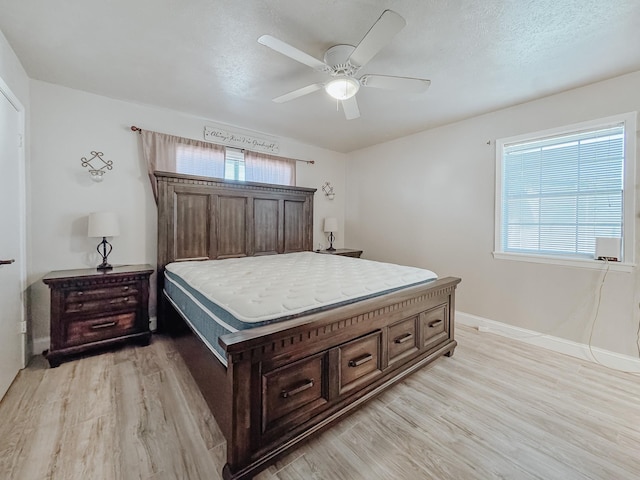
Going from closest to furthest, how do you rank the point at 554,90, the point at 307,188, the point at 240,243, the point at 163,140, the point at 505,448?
the point at 505,448
the point at 554,90
the point at 163,140
the point at 240,243
the point at 307,188

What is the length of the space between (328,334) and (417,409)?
0.91 m

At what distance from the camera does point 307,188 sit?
4.34m

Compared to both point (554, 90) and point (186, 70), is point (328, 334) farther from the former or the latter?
point (554, 90)

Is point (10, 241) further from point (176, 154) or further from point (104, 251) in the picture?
point (176, 154)

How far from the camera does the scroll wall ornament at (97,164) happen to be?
9.43ft

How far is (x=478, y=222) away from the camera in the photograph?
3447 millimetres

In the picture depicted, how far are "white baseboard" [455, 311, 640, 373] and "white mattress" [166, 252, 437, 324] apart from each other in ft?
4.87

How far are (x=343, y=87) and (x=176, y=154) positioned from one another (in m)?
2.25

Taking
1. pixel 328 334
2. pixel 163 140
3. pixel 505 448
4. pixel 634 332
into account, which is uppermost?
pixel 163 140

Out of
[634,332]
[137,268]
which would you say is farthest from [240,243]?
[634,332]

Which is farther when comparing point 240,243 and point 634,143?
point 240,243

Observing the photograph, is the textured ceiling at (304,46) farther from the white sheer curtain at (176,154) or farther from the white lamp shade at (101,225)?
the white lamp shade at (101,225)

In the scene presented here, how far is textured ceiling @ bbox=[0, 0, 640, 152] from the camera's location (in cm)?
171

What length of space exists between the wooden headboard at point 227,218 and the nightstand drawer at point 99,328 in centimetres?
66
